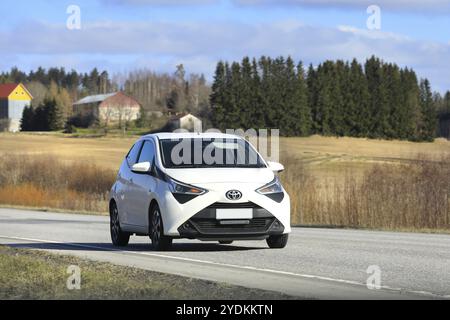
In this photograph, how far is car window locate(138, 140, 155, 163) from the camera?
16172 millimetres

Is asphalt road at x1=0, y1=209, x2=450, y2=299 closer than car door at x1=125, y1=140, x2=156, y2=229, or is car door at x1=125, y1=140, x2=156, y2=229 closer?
asphalt road at x1=0, y1=209, x2=450, y2=299

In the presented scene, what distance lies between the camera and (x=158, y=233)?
1541cm

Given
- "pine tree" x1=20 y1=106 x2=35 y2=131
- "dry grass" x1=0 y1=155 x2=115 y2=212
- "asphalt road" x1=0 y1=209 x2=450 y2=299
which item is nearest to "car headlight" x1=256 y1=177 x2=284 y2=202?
"asphalt road" x1=0 y1=209 x2=450 y2=299

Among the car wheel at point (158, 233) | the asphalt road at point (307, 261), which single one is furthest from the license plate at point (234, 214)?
the car wheel at point (158, 233)

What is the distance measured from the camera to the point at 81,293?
1014 cm

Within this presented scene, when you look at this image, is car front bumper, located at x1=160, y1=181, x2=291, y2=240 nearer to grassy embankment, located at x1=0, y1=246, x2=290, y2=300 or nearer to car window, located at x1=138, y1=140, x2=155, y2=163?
car window, located at x1=138, y1=140, x2=155, y2=163

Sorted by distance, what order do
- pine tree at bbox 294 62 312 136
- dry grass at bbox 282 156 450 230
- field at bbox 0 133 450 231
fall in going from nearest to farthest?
dry grass at bbox 282 156 450 230, field at bbox 0 133 450 231, pine tree at bbox 294 62 312 136

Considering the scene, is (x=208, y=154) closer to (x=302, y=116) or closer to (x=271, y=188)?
(x=271, y=188)

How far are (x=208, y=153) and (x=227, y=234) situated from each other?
166 centimetres

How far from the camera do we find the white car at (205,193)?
14.8m

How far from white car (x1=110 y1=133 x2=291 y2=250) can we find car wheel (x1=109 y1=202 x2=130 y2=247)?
0.63 m

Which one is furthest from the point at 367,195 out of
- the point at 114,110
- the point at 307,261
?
the point at 114,110

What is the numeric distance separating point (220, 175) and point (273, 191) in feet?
2.73

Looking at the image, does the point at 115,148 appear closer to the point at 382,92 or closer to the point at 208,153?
the point at 382,92
